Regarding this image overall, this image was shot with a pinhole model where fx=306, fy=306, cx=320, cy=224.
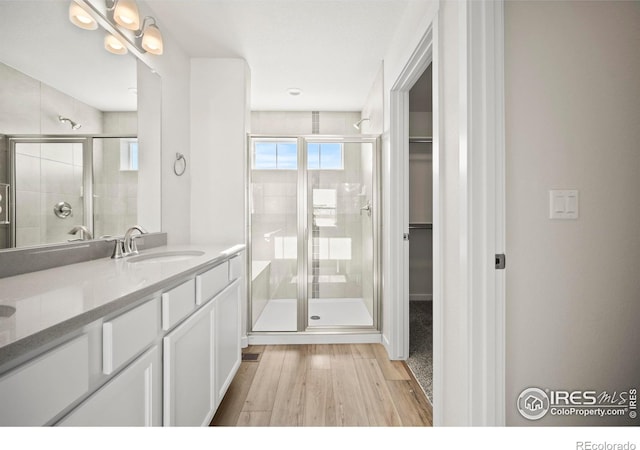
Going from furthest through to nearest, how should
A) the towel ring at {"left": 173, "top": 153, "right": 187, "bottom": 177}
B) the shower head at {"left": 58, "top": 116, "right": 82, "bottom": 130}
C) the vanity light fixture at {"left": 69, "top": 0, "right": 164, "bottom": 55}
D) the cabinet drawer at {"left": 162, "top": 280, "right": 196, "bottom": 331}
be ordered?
the towel ring at {"left": 173, "top": 153, "right": 187, "bottom": 177} → the vanity light fixture at {"left": 69, "top": 0, "right": 164, "bottom": 55} → the shower head at {"left": 58, "top": 116, "right": 82, "bottom": 130} → the cabinet drawer at {"left": 162, "top": 280, "right": 196, "bottom": 331}

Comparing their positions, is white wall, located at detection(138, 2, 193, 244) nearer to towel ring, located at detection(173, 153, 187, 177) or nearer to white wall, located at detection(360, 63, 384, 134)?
towel ring, located at detection(173, 153, 187, 177)

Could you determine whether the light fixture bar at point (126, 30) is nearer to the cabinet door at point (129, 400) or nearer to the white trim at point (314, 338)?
the cabinet door at point (129, 400)

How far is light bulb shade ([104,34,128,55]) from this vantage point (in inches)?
66.2

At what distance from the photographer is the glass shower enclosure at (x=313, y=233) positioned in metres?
2.84

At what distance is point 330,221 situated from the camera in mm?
2900

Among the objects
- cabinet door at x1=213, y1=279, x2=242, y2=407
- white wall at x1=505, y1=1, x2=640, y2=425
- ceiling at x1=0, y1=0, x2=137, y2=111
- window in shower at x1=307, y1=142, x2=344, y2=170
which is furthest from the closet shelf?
ceiling at x1=0, y1=0, x2=137, y2=111

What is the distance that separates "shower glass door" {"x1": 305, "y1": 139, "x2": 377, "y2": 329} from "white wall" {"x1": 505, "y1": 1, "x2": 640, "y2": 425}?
5.47 feet

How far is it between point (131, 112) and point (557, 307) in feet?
7.81

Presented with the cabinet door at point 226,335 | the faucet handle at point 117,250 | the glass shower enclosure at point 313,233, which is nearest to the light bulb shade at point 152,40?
the glass shower enclosure at point 313,233

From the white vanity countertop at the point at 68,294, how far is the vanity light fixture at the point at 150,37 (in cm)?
141

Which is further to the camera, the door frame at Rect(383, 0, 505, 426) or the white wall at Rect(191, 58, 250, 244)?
the white wall at Rect(191, 58, 250, 244)

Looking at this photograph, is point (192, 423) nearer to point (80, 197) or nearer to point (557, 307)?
point (80, 197)

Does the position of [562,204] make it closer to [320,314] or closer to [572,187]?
[572,187]

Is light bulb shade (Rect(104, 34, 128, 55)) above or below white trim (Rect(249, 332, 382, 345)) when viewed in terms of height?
above
